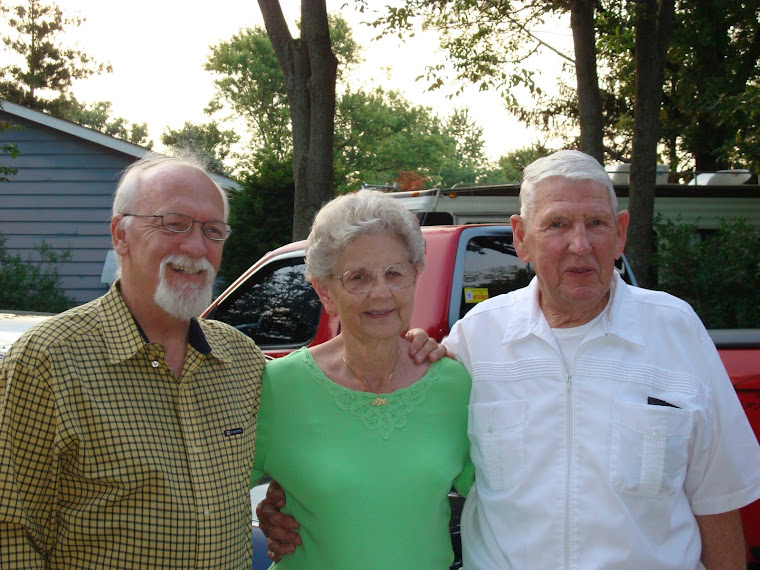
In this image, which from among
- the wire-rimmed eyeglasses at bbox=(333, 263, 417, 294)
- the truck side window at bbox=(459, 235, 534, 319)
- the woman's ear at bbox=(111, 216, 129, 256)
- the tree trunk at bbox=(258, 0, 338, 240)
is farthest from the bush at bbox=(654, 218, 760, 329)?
the woman's ear at bbox=(111, 216, 129, 256)

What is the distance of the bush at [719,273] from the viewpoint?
11266mm

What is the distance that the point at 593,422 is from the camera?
2.27 m

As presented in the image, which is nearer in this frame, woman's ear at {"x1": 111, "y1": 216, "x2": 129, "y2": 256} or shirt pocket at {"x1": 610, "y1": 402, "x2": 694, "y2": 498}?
shirt pocket at {"x1": 610, "y1": 402, "x2": 694, "y2": 498}

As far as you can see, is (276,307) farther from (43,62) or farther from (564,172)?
(43,62)

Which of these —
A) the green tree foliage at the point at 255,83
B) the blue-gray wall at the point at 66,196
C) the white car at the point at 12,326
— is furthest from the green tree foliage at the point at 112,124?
the white car at the point at 12,326

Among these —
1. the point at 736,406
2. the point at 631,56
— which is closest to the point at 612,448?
the point at 736,406

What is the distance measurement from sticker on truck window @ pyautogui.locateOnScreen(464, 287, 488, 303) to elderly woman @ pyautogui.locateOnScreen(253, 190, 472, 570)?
5.07 feet

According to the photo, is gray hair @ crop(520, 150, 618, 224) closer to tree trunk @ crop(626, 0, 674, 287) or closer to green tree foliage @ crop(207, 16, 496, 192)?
tree trunk @ crop(626, 0, 674, 287)

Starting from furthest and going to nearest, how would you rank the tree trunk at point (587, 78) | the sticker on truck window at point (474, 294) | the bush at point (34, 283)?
1. the bush at point (34, 283)
2. the tree trunk at point (587, 78)
3. the sticker on truck window at point (474, 294)

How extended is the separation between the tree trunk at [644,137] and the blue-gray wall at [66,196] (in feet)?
31.3

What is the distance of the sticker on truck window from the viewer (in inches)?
163

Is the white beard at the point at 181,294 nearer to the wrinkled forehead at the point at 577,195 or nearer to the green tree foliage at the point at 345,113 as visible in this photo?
the wrinkled forehead at the point at 577,195

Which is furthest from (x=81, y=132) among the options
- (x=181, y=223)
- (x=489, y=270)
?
(x=181, y=223)

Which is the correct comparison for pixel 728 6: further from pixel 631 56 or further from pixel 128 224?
pixel 128 224
